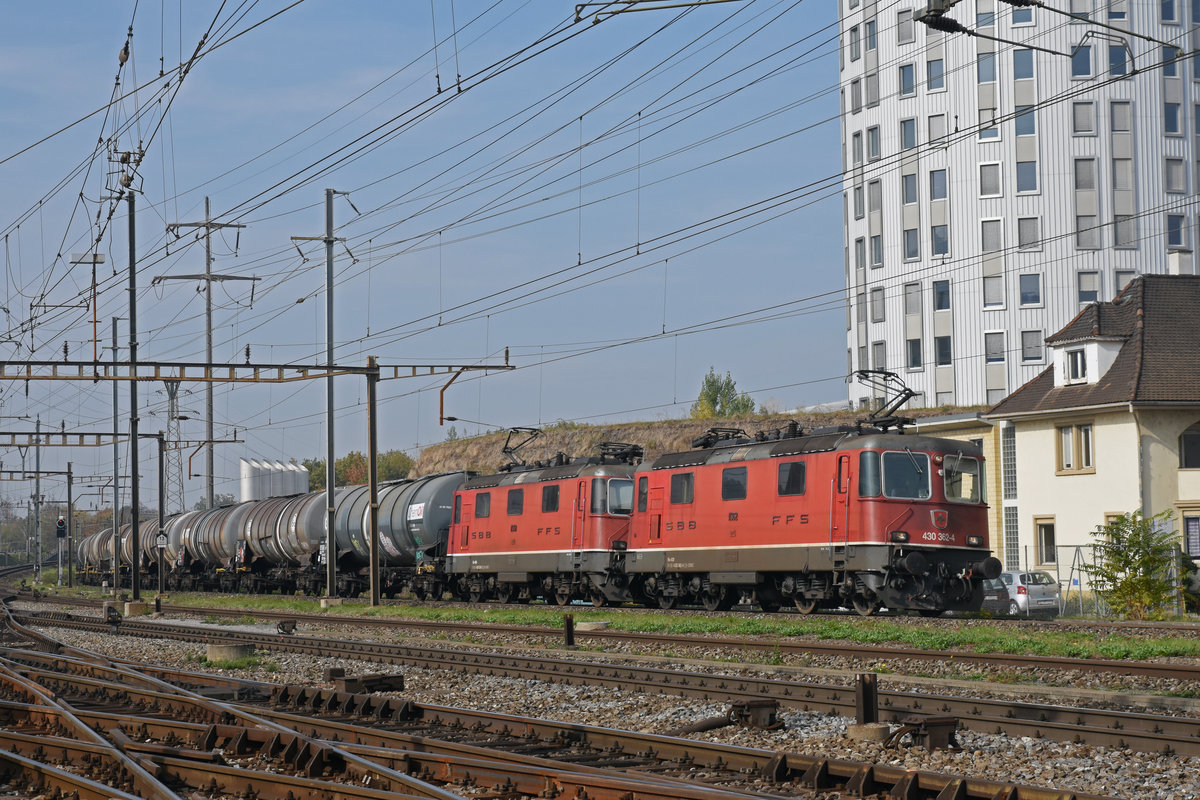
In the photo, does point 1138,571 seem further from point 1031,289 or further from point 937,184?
point 937,184

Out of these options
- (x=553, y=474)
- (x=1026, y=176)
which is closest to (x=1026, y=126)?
(x=1026, y=176)

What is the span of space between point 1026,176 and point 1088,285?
610cm

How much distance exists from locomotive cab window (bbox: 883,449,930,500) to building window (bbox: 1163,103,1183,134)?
1904 inches

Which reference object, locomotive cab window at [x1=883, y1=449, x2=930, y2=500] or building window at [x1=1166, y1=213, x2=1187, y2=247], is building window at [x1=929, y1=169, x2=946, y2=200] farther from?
locomotive cab window at [x1=883, y1=449, x2=930, y2=500]

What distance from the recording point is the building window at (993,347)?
65.0 m

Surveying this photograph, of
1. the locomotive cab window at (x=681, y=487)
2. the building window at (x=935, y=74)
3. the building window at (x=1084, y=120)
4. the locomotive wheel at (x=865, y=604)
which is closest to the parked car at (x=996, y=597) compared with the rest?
the locomotive wheel at (x=865, y=604)

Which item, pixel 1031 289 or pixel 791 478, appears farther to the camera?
pixel 1031 289

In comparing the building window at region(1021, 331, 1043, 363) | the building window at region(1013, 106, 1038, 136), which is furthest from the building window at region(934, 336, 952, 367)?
the building window at region(1013, 106, 1038, 136)

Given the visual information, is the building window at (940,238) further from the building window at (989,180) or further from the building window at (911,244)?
the building window at (989,180)

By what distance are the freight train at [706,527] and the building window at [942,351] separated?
34760 mm

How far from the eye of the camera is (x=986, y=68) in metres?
65.9

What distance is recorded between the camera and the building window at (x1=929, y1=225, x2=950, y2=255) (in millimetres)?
66312

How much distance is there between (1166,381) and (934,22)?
26868 mm

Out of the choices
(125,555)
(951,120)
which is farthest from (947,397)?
(125,555)
